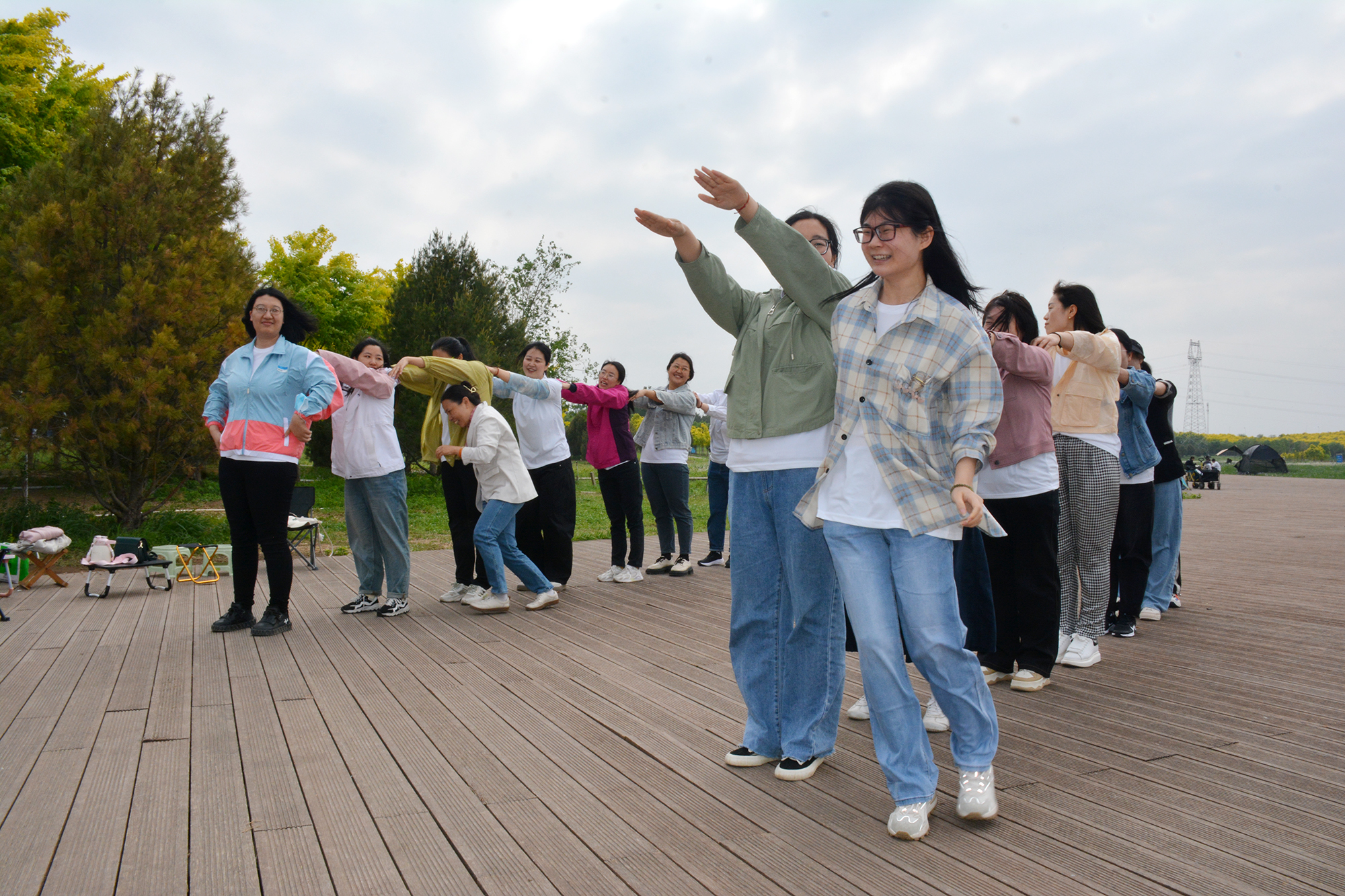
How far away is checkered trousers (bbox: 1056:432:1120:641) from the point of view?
4340 mm

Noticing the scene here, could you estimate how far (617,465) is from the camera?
7.26m

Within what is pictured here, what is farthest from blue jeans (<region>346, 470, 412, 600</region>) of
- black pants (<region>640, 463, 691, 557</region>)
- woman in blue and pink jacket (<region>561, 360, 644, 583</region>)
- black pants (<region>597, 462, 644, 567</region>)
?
black pants (<region>640, 463, 691, 557</region>)

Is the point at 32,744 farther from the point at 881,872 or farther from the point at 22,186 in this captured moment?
the point at 22,186

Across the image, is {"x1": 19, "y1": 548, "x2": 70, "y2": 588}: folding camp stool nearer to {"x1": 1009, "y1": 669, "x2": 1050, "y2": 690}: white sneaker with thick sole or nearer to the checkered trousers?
{"x1": 1009, "y1": 669, "x2": 1050, "y2": 690}: white sneaker with thick sole

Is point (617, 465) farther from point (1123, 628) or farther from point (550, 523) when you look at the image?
point (1123, 628)

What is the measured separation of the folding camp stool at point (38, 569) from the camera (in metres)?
6.79

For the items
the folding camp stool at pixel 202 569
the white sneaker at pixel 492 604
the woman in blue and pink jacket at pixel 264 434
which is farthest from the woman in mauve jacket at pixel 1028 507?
the folding camp stool at pixel 202 569

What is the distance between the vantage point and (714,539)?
8352 millimetres

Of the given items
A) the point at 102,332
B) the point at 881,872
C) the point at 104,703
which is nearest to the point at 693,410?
the point at 104,703

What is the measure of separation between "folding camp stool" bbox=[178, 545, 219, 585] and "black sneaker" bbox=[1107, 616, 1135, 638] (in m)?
6.67

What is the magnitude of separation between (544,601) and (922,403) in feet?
13.4

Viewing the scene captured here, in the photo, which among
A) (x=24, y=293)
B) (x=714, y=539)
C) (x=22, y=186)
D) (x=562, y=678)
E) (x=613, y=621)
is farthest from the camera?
(x=22, y=186)

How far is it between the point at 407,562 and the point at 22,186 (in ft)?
26.2

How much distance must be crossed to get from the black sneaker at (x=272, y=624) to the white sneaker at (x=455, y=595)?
4.07 feet
